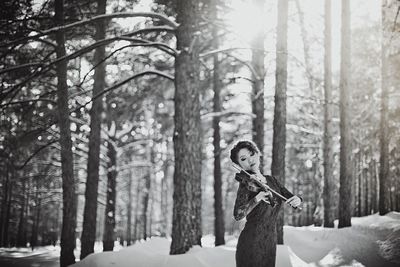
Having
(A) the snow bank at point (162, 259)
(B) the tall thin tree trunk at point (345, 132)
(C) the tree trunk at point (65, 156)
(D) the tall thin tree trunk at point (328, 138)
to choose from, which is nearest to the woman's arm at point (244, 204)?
(A) the snow bank at point (162, 259)

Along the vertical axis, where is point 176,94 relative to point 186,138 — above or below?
above

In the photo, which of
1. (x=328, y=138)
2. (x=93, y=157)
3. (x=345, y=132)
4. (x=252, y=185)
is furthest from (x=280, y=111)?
(x=93, y=157)

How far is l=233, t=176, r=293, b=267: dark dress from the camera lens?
3.76 m

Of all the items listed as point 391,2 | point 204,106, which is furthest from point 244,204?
point 204,106

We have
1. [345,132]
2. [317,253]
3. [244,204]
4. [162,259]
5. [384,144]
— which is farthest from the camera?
[345,132]

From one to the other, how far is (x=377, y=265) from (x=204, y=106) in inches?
475

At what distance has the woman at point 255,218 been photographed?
3.73 m

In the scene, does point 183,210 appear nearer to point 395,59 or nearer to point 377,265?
point 377,265

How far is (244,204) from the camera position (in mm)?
3709

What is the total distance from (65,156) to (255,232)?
6.53 meters

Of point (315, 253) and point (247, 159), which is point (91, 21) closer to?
point (247, 159)

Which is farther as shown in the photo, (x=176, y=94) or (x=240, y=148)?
(x=176, y=94)

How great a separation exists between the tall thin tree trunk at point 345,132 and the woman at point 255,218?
6.48m

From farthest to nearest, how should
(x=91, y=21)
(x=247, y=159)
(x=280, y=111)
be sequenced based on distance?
1. (x=280, y=111)
2. (x=91, y=21)
3. (x=247, y=159)
